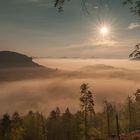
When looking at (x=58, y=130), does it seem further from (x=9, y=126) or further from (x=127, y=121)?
(x=127, y=121)

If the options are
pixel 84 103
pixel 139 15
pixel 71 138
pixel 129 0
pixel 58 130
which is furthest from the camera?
pixel 58 130

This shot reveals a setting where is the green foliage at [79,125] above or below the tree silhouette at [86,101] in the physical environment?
below

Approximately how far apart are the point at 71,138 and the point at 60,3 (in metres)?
123

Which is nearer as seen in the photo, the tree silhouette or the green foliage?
the tree silhouette

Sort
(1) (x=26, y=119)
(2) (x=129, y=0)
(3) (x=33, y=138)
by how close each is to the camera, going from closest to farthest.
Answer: (2) (x=129, y=0)
(3) (x=33, y=138)
(1) (x=26, y=119)

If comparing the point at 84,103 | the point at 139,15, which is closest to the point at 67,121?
the point at 84,103

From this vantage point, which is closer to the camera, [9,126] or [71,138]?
[9,126]

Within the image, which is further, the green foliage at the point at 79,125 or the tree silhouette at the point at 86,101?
the green foliage at the point at 79,125

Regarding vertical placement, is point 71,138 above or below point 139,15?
below

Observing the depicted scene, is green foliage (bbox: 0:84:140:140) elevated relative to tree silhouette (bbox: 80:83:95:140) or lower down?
lower down

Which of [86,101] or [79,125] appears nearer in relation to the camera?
[86,101]

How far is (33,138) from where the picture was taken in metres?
108

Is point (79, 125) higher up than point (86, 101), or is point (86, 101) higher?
point (86, 101)

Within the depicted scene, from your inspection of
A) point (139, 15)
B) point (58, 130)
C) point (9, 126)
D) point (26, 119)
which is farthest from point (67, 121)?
point (139, 15)
